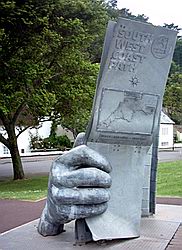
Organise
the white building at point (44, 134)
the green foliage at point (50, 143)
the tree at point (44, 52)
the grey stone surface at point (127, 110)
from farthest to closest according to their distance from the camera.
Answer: the green foliage at point (50, 143), the white building at point (44, 134), the tree at point (44, 52), the grey stone surface at point (127, 110)

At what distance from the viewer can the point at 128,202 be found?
679cm

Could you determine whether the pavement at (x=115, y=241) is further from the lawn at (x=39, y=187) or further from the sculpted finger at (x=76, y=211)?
the lawn at (x=39, y=187)

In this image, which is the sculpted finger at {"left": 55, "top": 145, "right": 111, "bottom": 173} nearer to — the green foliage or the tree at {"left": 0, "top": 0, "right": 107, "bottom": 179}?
the tree at {"left": 0, "top": 0, "right": 107, "bottom": 179}

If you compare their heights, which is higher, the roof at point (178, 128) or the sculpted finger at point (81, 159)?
the sculpted finger at point (81, 159)

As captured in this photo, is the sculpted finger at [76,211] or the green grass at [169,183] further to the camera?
the green grass at [169,183]

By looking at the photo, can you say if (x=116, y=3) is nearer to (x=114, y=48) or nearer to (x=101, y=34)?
(x=101, y=34)

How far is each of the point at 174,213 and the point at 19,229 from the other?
9.27ft

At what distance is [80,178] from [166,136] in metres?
51.5

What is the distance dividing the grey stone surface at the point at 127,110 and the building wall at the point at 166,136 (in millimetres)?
48795

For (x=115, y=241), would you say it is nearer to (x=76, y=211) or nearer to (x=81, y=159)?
(x=76, y=211)

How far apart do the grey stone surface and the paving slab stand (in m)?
0.16

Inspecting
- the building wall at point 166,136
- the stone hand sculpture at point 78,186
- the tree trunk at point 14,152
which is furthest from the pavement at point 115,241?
the building wall at point 166,136

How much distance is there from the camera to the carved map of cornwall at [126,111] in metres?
6.48

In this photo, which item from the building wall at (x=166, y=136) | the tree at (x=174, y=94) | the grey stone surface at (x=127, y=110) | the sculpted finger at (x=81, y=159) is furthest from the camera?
the tree at (x=174, y=94)
